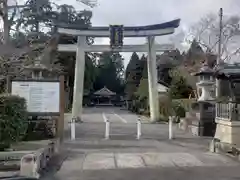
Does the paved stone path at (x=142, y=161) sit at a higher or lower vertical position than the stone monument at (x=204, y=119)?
lower

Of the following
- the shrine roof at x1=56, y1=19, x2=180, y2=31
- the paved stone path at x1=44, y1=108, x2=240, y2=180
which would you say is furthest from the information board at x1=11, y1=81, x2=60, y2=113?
the shrine roof at x1=56, y1=19, x2=180, y2=31

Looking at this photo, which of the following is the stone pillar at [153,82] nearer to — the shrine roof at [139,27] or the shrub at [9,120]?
the shrine roof at [139,27]

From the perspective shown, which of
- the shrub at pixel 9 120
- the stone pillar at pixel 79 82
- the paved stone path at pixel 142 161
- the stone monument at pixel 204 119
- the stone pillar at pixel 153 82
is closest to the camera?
the paved stone path at pixel 142 161

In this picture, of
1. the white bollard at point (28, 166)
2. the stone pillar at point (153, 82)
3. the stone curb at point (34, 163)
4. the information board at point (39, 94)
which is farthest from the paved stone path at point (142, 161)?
the stone pillar at point (153, 82)

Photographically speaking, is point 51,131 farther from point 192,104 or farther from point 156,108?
point 156,108

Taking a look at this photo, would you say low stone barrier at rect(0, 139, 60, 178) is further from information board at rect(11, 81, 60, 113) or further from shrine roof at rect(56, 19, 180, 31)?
shrine roof at rect(56, 19, 180, 31)

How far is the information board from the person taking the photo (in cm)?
1620

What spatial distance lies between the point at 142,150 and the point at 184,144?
2962mm

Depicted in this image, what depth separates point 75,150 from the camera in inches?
617

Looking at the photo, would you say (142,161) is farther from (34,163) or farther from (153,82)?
(153,82)

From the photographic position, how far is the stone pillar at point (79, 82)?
31406 millimetres

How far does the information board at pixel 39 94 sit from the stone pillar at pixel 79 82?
14748 mm

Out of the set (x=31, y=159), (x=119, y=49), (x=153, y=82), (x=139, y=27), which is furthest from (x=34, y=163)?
(x=153, y=82)

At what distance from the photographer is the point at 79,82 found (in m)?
31.7
